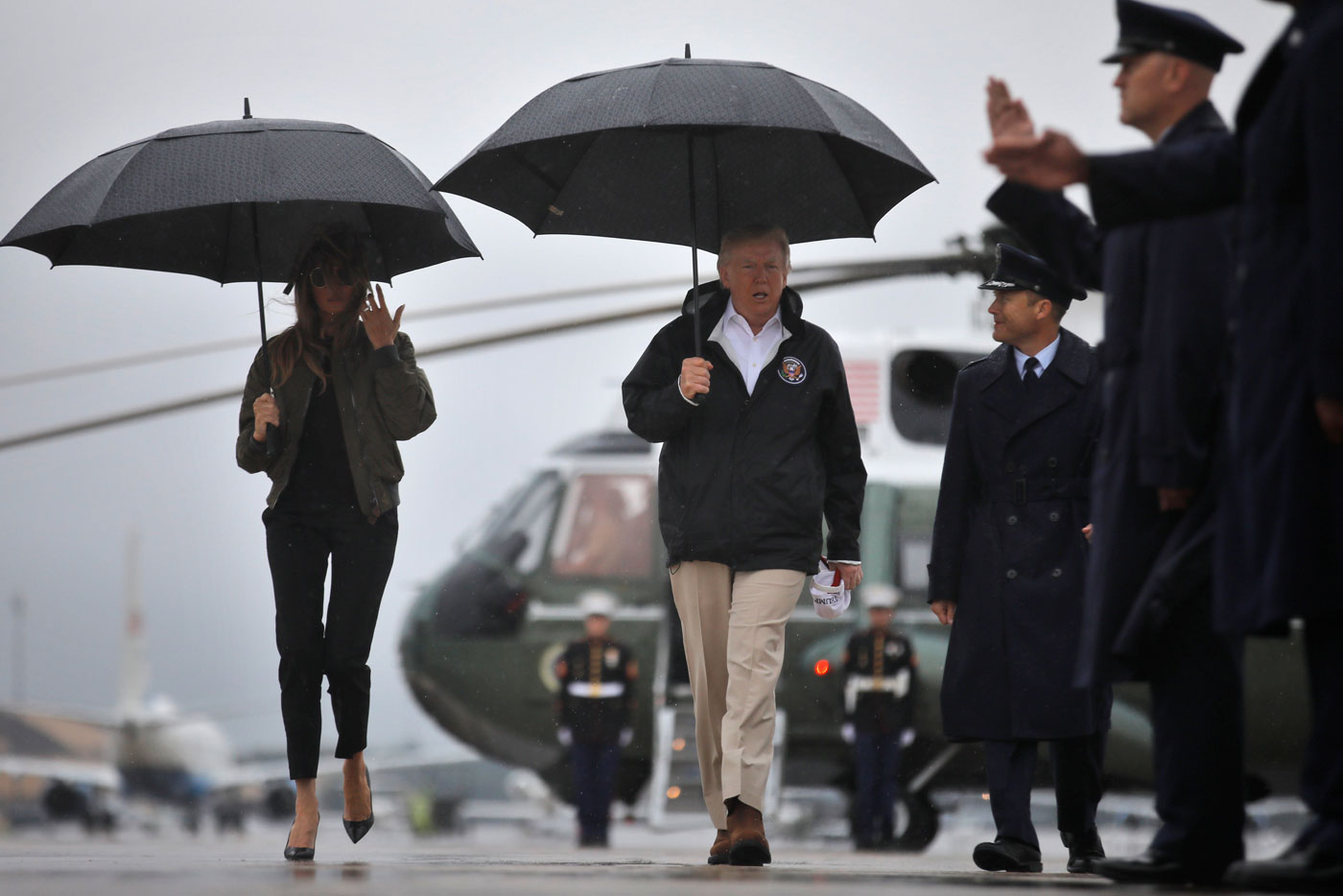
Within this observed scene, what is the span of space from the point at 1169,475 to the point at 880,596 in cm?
621

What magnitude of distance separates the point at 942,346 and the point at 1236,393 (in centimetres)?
662

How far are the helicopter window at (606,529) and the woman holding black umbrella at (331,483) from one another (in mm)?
5211

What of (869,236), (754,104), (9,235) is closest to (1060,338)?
(869,236)

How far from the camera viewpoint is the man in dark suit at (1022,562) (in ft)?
14.0

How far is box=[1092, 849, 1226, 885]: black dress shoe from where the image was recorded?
114 inches

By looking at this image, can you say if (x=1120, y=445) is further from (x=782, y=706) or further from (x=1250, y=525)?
(x=782, y=706)

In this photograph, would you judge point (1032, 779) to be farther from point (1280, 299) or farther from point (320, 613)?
point (1280, 299)

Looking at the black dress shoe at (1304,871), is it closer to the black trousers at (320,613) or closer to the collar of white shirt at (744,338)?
the collar of white shirt at (744,338)

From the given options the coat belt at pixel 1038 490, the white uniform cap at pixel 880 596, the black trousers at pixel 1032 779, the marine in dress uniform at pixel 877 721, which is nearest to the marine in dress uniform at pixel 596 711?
the marine in dress uniform at pixel 877 721

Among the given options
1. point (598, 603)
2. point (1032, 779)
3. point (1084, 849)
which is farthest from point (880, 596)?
point (1032, 779)

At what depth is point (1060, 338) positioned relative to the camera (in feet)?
15.1

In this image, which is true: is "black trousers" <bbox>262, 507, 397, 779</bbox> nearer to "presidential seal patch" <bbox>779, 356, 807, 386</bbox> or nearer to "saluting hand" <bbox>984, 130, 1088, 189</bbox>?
"presidential seal patch" <bbox>779, 356, 807, 386</bbox>

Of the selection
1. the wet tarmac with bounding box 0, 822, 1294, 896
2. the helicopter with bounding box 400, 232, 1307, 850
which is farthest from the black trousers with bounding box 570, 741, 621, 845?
the wet tarmac with bounding box 0, 822, 1294, 896

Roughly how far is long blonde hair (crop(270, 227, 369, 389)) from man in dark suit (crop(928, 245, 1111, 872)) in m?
1.61
